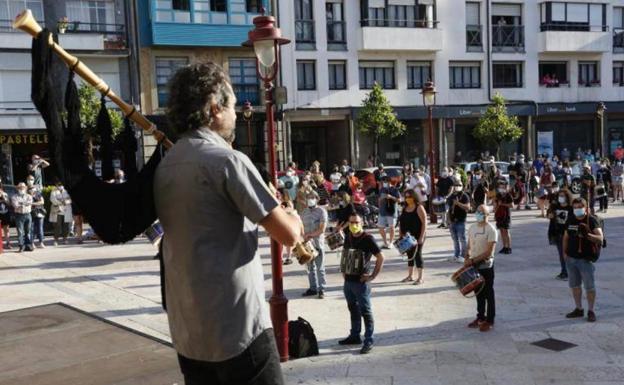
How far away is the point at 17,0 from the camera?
2592 centimetres

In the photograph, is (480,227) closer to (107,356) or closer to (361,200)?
(107,356)

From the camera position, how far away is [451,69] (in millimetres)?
33938

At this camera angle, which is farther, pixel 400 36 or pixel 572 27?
pixel 572 27

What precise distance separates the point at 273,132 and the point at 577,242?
4.16m

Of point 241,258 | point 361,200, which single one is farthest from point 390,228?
point 241,258

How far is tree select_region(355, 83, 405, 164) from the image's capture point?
29.9 m

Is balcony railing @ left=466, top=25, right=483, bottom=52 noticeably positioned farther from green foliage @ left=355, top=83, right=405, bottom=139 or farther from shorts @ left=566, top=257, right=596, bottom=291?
shorts @ left=566, top=257, right=596, bottom=291

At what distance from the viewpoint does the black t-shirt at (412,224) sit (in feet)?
35.1

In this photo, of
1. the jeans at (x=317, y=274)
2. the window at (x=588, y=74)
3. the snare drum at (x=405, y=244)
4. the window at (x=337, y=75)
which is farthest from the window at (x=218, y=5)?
the jeans at (x=317, y=274)

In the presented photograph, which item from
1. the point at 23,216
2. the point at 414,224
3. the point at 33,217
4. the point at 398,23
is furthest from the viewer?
the point at 398,23

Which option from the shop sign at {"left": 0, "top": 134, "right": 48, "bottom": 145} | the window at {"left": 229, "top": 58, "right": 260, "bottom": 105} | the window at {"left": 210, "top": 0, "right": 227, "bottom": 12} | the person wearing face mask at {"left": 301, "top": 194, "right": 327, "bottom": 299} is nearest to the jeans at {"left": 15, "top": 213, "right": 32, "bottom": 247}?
the person wearing face mask at {"left": 301, "top": 194, "right": 327, "bottom": 299}

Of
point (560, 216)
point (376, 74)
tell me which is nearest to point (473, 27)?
point (376, 74)

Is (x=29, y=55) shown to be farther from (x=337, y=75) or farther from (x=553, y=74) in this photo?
(x=553, y=74)

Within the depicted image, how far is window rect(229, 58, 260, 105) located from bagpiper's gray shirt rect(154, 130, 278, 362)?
27.8 m
